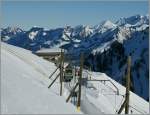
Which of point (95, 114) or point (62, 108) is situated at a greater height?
point (62, 108)

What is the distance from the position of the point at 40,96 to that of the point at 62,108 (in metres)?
1.70

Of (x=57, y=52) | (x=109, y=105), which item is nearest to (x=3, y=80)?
(x=109, y=105)

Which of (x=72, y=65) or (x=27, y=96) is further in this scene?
(x=72, y=65)

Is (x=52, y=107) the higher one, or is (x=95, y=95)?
(x=52, y=107)

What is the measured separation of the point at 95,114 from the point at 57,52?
47.6 m

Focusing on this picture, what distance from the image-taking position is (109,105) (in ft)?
123

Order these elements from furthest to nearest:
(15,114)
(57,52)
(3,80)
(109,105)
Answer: (57,52) < (109,105) < (3,80) < (15,114)

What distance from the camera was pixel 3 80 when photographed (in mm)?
20484

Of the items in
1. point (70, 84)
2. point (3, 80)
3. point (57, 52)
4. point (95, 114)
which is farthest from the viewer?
point (57, 52)

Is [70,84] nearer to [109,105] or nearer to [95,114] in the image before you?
[109,105]

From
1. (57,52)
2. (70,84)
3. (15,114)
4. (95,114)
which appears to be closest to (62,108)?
(15,114)

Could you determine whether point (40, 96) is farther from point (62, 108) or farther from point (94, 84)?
point (94, 84)

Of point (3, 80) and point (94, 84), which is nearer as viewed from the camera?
point (3, 80)

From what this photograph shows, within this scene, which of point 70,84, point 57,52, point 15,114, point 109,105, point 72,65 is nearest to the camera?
point 15,114
